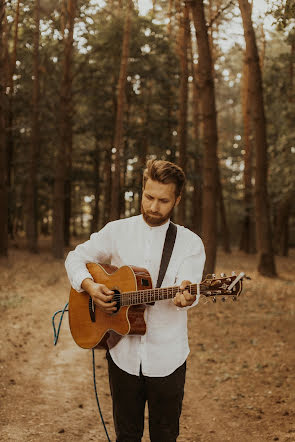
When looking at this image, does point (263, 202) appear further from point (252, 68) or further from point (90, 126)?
point (90, 126)

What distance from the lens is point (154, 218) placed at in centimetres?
346

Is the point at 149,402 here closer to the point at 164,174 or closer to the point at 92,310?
the point at 92,310

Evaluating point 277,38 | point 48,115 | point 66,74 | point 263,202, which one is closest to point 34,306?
point 263,202

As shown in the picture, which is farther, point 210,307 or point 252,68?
point 252,68

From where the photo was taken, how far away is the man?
3.37 meters

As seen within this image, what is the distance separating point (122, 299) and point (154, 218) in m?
0.58

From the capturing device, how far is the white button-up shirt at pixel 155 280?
3.37m

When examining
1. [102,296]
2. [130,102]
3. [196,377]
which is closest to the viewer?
[102,296]

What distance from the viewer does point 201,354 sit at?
27.3ft

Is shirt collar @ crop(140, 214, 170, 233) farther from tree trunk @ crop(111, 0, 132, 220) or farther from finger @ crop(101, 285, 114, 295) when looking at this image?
tree trunk @ crop(111, 0, 132, 220)

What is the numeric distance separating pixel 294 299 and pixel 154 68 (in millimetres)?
14704

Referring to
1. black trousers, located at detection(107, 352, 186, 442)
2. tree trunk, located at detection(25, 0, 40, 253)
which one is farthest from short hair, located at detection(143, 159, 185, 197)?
tree trunk, located at detection(25, 0, 40, 253)

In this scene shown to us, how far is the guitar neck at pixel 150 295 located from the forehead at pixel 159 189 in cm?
62

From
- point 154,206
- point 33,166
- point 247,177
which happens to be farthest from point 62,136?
point 154,206
